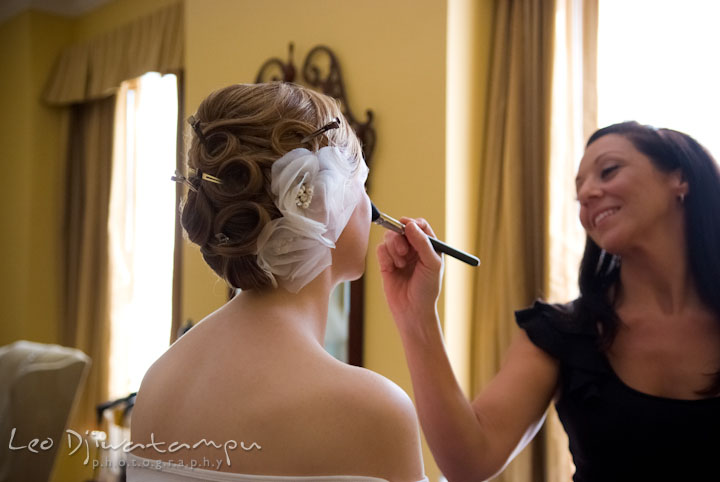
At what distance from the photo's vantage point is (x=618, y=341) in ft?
4.55

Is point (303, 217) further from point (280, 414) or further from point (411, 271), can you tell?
point (411, 271)

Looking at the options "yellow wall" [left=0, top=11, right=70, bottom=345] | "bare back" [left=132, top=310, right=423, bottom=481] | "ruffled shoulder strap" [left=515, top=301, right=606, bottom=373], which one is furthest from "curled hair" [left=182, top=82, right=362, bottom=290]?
"yellow wall" [left=0, top=11, right=70, bottom=345]

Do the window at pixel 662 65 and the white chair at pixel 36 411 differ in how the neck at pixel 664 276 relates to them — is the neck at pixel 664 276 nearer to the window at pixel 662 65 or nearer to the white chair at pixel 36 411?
the window at pixel 662 65

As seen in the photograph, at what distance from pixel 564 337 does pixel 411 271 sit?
0.34 meters

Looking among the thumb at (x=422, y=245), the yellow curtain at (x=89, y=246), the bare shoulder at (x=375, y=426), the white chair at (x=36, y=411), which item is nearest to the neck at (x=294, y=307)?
the bare shoulder at (x=375, y=426)

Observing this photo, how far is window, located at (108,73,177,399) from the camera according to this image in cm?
401

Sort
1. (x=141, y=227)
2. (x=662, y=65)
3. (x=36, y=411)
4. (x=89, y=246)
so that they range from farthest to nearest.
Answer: (x=89, y=246) → (x=141, y=227) → (x=662, y=65) → (x=36, y=411)

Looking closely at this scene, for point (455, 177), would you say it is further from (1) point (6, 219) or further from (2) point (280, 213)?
(1) point (6, 219)

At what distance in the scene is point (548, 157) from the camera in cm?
240

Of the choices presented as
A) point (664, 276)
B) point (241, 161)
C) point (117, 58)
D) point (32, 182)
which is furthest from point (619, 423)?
point (32, 182)

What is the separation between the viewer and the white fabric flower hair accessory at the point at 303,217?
989mm

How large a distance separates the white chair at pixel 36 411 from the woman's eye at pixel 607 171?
4.55 feet

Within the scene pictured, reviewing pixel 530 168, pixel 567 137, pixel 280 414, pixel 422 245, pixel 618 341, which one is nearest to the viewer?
pixel 280 414

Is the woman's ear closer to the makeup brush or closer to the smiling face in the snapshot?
the smiling face
